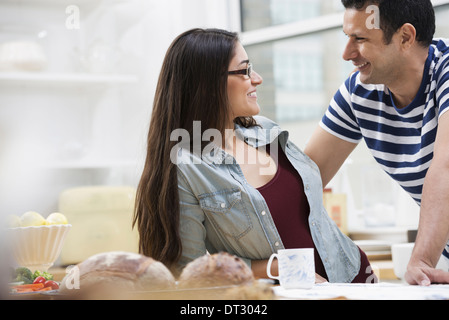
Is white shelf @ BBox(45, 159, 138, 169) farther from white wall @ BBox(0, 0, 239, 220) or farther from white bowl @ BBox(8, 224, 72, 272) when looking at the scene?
white bowl @ BBox(8, 224, 72, 272)

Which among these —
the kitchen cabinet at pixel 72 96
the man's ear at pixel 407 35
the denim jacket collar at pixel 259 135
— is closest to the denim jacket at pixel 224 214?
the denim jacket collar at pixel 259 135

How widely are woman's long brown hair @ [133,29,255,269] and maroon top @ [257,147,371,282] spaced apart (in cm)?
17

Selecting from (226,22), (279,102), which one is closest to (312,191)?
(279,102)

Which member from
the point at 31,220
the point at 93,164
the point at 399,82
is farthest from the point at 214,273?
the point at 93,164

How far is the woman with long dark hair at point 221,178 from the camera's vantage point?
3.62 feet

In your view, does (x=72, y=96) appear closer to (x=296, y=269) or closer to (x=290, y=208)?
(x=290, y=208)

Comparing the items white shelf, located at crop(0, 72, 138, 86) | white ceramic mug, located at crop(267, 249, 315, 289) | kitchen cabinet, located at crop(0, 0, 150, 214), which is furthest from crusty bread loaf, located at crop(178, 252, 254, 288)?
white shelf, located at crop(0, 72, 138, 86)

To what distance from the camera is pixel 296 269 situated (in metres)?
0.80

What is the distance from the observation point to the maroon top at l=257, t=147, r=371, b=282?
3.95 feet

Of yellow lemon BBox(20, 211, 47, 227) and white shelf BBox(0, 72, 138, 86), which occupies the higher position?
white shelf BBox(0, 72, 138, 86)

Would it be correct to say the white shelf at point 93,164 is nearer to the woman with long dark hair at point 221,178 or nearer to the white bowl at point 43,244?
the woman with long dark hair at point 221,178

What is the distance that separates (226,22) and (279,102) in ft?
1.65
